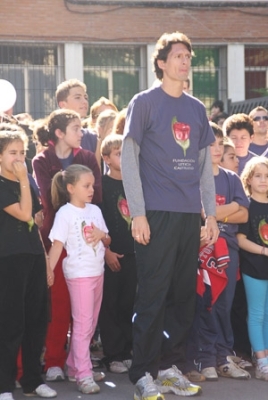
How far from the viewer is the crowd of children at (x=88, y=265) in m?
6.39

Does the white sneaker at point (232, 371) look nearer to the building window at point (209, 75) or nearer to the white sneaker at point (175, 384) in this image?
the white sneaker at point (175, 384)

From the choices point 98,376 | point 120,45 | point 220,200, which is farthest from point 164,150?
point 120,45

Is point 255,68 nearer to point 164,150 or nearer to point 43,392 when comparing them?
point 164,150

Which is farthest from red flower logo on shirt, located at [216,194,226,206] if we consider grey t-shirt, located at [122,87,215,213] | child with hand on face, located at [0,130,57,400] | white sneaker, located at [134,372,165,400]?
white sneaker, located at [134,372,165,400]

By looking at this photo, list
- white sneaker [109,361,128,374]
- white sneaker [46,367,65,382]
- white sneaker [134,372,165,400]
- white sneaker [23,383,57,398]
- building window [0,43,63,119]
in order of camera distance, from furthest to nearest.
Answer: building window [0,43,63,119] < white sneaker [109,361,128,374] < white sneaker [46,367,65,382] < white sneaker [23,383,57,398] < white sneaker [134,372,165,400]

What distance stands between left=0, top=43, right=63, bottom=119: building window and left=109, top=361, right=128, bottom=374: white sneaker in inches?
564

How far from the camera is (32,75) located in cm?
2170

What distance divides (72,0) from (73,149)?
1568 cm

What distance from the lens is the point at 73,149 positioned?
24.4ft

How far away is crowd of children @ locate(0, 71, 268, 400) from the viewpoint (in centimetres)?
639

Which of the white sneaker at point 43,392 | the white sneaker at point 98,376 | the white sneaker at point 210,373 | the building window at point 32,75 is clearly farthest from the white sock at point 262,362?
the building window at point 32,75

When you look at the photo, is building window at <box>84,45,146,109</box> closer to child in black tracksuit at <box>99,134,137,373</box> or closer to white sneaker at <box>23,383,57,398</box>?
child in black tracksuit at <box>99,134,137,373</box>

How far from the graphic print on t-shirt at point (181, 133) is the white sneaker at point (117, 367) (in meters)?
1.95

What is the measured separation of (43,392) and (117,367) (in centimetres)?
97
